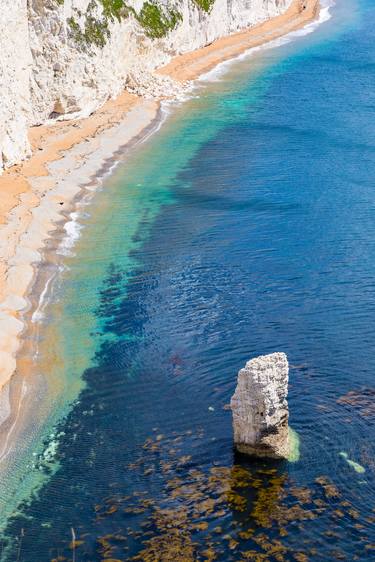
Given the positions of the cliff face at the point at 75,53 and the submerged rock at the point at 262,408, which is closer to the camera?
the submerged rock at the point at 262,408

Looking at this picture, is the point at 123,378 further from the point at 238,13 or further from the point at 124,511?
the point at 238,13

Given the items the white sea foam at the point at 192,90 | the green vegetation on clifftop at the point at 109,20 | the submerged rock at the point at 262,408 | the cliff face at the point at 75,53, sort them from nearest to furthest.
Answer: the submerged rock at the point at 262,408, the white sea foam at the point at 192,90, the cliff face at the point at 75,53, the green vegetation on clifftop at the point at 109,20

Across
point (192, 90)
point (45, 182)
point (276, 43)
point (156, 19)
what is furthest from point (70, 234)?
point (276, 43)

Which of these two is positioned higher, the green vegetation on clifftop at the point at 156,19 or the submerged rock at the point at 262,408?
the green vegetation on clifftop at the point at 156,19

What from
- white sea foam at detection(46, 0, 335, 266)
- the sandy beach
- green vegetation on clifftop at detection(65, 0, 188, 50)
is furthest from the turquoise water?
green vegetation on clifftop at detection(65, 0, 188, 50)

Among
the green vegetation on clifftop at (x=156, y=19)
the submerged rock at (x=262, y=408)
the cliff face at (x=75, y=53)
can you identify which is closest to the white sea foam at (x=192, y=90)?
the cliff face at (x=75, y=53)

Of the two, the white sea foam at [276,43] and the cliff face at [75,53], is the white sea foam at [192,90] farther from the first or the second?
the cliff face at [75,53]

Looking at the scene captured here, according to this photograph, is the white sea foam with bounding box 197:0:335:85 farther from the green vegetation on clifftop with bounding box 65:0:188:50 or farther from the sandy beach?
the green vegetation on clifftop with bounding box 65:0:188:50
